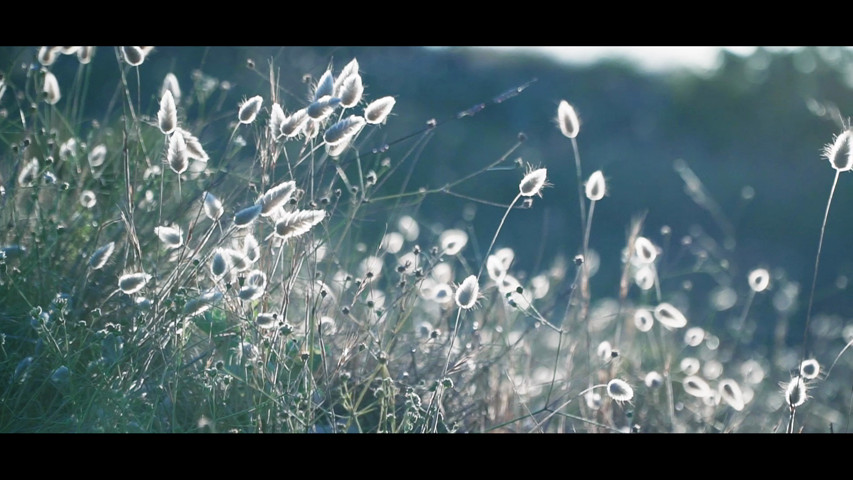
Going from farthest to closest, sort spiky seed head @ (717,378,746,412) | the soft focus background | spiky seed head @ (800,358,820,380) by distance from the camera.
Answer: the soft focus background < spiky seed head @ (717,378,746,412) < spiky seed head @ (800,358,820,380)

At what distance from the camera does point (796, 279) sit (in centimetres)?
1011

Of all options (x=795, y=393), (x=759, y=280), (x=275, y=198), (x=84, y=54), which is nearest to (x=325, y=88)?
(x=275, y=198)

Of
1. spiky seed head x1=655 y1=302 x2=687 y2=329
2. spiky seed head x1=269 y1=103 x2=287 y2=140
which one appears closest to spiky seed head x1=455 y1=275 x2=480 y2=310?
spiky seed head x1=269 y1=103 x2=287 y2=140

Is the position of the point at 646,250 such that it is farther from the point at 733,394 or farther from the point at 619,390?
the point at 619,390

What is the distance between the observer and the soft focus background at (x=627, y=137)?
9852 mm

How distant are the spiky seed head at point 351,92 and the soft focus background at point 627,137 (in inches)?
258

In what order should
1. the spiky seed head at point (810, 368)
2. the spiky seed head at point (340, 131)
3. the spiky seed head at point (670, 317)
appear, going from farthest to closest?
the spiky seed head at point (670, 317) < the spiky seed head at point (810, 368) < the spiky seed head at point (340, 131)

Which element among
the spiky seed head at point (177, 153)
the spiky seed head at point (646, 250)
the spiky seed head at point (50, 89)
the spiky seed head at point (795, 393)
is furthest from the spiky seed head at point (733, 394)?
the spiky seed head at point (50, 89)

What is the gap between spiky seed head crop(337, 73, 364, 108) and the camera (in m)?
2.25

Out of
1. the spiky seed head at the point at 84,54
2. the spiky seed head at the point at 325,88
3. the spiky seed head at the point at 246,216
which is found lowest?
the spiky seed head at the point at 246,216

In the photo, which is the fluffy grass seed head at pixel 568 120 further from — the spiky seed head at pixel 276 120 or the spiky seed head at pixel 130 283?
the spiky seed head at pixel 130 283

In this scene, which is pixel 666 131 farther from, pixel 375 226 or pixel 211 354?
pixel 211 354

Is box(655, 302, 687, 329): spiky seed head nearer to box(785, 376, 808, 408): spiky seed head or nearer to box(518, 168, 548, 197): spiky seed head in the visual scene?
box(785, 376, 808, 408): spiky seed head

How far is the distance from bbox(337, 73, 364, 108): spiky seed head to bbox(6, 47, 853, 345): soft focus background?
6.54 m
